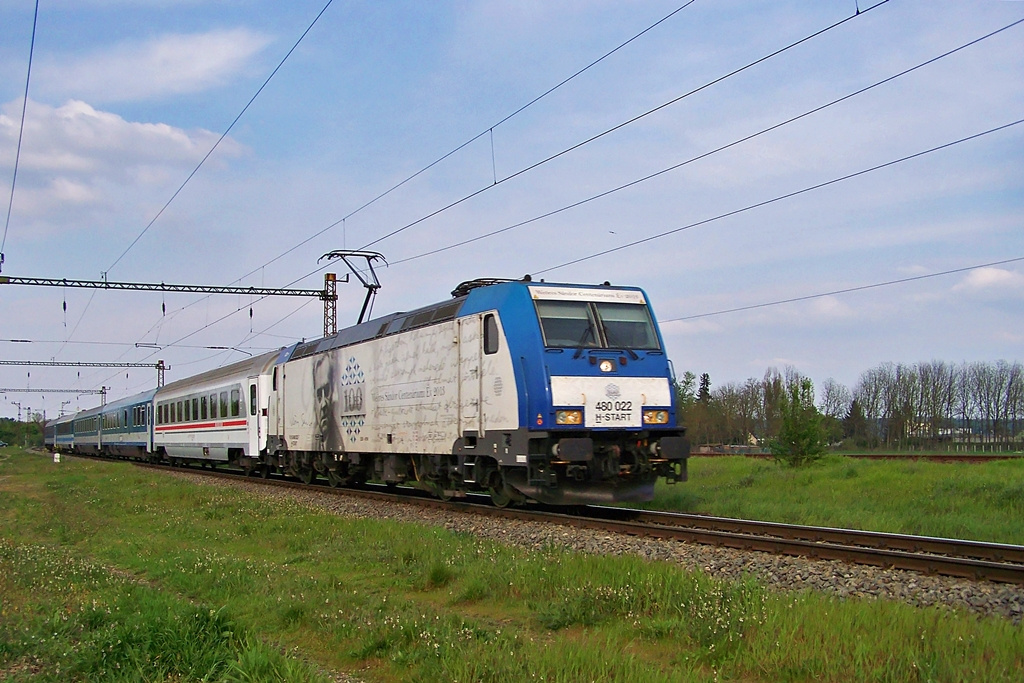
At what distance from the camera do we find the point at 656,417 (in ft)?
46.5

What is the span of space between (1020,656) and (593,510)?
10010 millimetres

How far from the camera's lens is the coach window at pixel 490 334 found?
14.3 m

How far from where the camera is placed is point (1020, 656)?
5664 millimetres

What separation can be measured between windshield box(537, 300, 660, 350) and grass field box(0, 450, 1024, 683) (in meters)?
3.88

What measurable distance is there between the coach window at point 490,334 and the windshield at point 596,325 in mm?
901

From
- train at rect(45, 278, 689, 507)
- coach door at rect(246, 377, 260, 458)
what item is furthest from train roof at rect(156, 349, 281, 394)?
train at rect(45, 278, 689, 507)

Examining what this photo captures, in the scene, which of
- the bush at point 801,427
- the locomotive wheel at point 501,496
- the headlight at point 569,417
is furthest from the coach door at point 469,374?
the bush at point 801,427

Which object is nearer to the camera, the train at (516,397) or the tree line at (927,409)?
the train at (516,397)

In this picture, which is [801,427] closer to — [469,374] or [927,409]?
[469,374]

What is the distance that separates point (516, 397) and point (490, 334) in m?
1.41

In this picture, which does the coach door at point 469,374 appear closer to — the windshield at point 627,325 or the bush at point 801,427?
the windshield at point 627,325

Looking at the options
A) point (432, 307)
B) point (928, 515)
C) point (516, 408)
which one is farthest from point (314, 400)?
point (928, 515)

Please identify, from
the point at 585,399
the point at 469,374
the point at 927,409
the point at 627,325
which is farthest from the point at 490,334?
the point at 927,409

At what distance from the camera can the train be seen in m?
13.5
